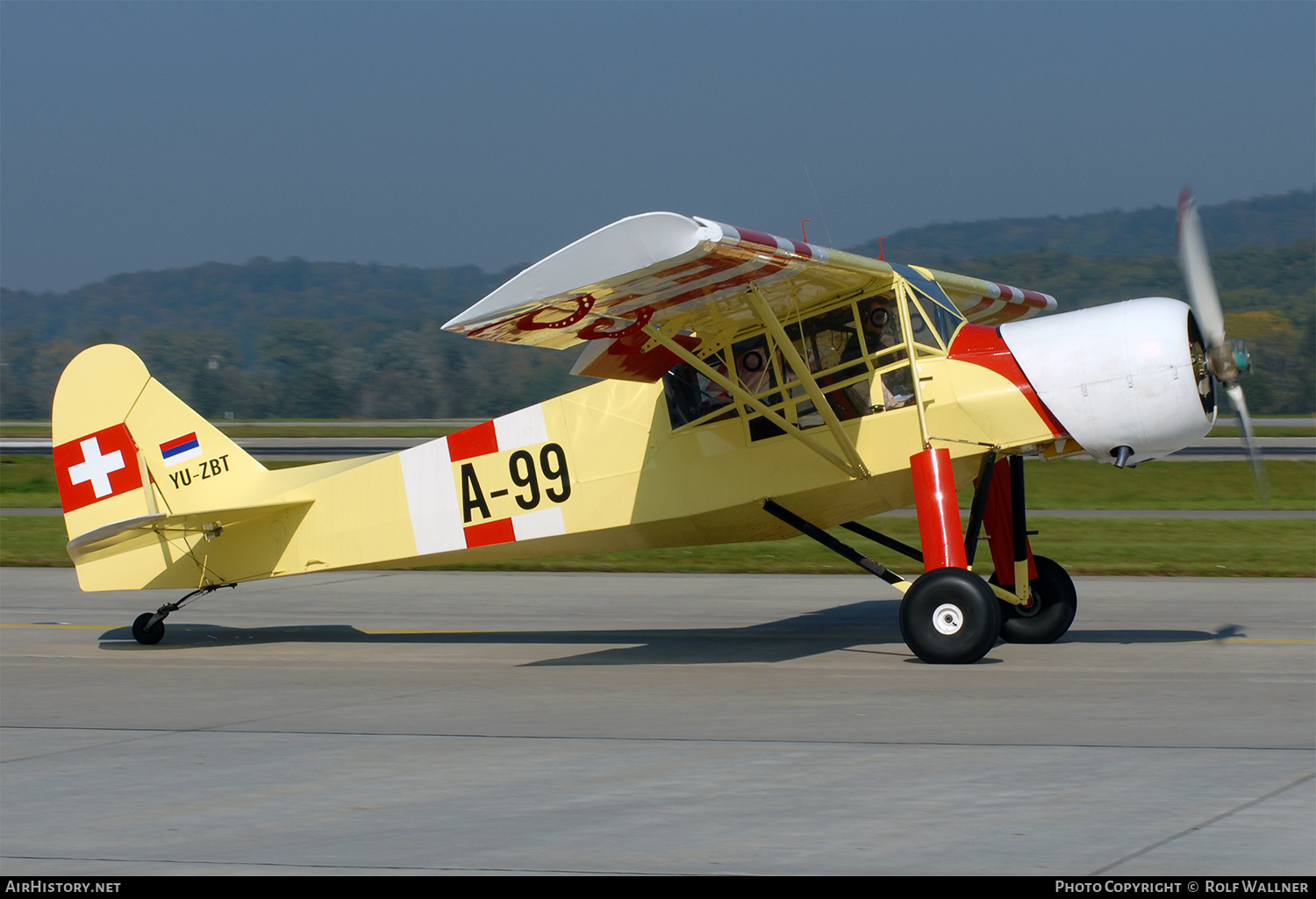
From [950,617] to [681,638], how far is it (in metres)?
3.41

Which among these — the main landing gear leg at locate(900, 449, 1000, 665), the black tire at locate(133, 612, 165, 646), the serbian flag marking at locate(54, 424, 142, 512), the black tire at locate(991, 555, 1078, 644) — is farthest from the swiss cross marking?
the black tire at locate(991, 555, 1078, 644)

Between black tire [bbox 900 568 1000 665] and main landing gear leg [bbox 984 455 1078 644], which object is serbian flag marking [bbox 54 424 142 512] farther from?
main landing gear leg [bbox 984 455 1078 644]

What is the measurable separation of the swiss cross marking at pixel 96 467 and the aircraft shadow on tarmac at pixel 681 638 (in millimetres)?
1551

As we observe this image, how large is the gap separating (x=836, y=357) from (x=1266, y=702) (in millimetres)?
4138

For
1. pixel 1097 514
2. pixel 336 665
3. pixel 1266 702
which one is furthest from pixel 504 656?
pixel 1097 514

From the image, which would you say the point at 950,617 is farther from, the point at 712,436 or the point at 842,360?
the point at 712,436

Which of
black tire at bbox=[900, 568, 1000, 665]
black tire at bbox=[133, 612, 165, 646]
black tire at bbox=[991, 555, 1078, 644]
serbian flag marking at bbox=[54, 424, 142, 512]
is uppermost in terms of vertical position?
serbian flag marking at bbox=[54, 424, 142, 512]

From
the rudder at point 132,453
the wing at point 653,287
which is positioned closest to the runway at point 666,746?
the rudder at point 132,453

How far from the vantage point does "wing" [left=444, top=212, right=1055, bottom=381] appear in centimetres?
830

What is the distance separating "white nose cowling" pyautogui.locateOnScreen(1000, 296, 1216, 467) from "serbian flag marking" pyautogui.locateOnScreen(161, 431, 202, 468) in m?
7.92

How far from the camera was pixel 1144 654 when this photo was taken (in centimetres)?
1050

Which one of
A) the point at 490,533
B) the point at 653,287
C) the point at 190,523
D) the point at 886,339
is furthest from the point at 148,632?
the point at 886,339

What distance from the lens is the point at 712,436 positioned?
11.2 metres

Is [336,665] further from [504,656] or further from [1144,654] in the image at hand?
[1144,654]
